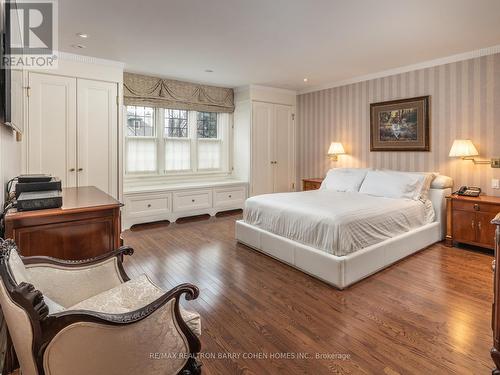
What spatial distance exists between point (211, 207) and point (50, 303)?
4466mm

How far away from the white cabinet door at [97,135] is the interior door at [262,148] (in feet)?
8.46

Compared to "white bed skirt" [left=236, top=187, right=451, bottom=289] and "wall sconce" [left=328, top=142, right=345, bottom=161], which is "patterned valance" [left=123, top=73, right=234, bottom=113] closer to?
"wall sconce" [left=328, top=142, right=345, bottom=161]

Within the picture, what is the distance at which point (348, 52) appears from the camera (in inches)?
154

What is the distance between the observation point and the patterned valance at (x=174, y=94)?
16.3 feet

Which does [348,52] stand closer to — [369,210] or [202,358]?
[369,210]

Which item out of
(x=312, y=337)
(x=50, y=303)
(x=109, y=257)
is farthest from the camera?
(x=312, y=337)

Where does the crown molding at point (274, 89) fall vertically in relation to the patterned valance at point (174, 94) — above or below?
above

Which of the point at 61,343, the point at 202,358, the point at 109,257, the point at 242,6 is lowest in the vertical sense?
the point at 202,358

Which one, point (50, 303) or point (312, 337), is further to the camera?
point (312, 337)

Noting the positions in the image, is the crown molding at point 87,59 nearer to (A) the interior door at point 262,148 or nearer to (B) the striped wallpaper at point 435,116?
(A) the interior door at point 262,148

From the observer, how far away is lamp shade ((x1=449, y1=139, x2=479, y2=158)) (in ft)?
12.5

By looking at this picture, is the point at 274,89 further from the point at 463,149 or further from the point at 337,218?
the point at 337,218

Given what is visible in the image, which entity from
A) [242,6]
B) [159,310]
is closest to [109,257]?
[159,310]

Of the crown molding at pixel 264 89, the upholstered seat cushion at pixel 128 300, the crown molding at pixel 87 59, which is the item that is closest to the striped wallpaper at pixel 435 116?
the crown molding at pixel 264 89
